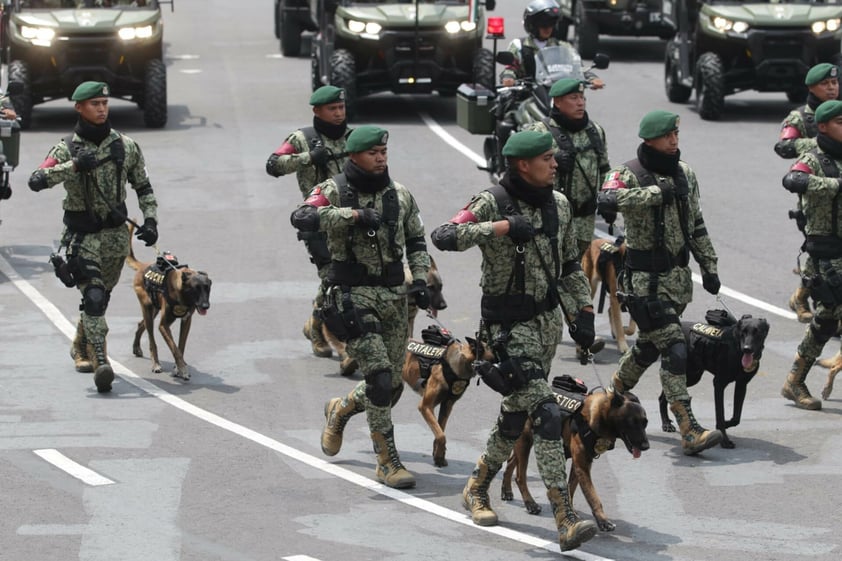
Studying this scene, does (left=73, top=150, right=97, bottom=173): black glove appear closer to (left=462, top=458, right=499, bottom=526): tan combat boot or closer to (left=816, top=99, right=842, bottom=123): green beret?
(left=462, top=458, right=499, bottom=526): tan combat boot

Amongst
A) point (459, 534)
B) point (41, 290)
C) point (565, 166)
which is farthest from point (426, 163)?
point (459, 534)

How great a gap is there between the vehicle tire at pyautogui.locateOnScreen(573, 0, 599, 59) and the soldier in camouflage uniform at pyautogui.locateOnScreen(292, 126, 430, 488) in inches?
799

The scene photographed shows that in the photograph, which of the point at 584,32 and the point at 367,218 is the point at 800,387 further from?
the point at 584,32

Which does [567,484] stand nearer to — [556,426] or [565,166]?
[556,426]

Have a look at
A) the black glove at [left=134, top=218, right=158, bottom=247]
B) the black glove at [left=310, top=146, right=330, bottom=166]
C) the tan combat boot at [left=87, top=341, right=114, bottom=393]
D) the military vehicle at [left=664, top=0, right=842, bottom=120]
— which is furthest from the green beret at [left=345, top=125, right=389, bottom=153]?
the military vehicle at [left=664, top=0, right=842, bottom=120]

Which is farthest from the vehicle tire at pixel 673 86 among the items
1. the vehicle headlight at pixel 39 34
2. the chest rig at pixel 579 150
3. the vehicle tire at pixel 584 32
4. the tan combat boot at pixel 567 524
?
the tan combat boot at pixel 567 524

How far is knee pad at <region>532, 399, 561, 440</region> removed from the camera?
10.2 metres

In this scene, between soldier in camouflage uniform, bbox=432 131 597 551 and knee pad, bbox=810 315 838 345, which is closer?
soldier in camouflage uniform, bbox=432 131 597 551

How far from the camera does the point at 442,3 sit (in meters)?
25.7

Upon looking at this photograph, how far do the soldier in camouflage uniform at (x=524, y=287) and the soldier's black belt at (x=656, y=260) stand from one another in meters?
1.75

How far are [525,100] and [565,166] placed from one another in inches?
192

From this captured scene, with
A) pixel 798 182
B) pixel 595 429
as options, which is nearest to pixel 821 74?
pixel 798 182

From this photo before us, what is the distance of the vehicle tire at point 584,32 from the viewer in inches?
1237

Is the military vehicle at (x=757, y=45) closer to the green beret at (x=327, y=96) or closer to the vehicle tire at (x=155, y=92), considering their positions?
the vehicle tire at (x=155, y=92)
